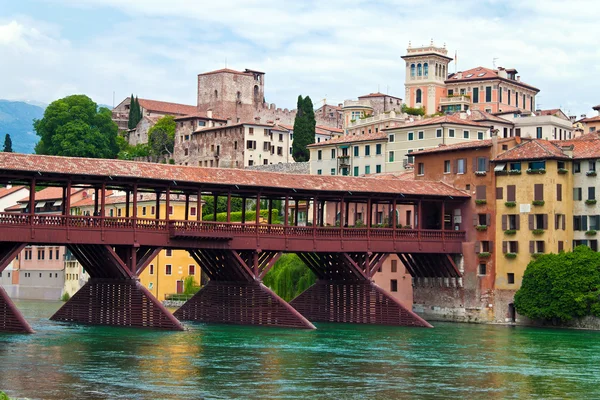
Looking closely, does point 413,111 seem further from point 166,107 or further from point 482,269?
point 482,269

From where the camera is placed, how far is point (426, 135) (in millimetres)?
92250

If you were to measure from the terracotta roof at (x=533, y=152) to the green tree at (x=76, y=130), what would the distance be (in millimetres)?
67008

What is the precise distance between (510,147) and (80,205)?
42.9 m

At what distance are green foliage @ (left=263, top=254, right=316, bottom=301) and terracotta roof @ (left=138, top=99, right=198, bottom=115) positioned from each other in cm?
8372

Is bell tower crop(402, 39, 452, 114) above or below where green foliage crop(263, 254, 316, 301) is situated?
above

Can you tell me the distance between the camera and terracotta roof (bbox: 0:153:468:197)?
167ft

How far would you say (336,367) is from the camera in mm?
39531

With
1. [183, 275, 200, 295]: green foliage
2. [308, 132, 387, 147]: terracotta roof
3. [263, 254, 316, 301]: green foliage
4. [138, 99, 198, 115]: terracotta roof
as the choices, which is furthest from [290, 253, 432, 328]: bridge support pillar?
[138, 99, 198, 115]: terracotta roof

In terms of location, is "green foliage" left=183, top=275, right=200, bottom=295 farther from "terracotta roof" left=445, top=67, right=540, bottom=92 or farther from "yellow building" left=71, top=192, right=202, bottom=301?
"terracotta roof" left=445, top=67, right=540, bottom=92

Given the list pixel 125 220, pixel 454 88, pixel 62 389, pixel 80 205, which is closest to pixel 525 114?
pixel 454 88

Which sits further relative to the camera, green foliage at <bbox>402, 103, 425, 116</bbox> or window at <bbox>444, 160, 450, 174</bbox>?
green foliage at <bbox>402, 103, 425, 116</bbox>

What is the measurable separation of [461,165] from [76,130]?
66015 millimetres

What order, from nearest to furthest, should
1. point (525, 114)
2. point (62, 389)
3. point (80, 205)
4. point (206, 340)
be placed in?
point (62, 389)
point (206, 340)
point (80, 205)
point (525, 114)

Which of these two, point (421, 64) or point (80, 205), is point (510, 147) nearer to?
point (80, 205)
